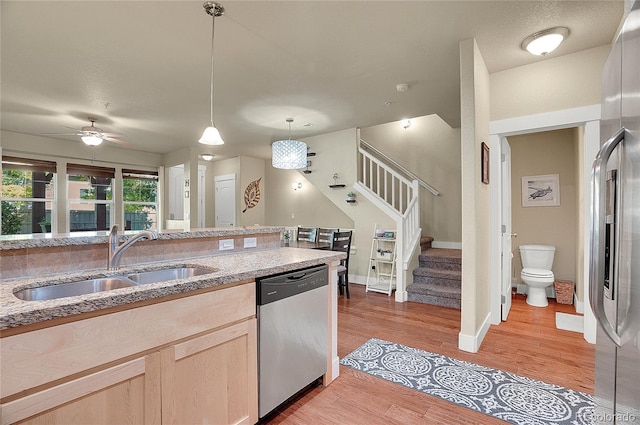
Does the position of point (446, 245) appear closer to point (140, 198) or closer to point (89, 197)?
point (140, 198)

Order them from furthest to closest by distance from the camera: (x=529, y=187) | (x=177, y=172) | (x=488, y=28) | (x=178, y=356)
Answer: (x=177, y=172)
(x=529, y=187)
(x=488, y=28)
(x=178, y=356)

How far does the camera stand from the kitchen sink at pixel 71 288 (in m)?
1.32

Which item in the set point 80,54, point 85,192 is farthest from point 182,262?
point 85,192

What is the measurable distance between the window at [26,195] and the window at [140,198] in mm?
1275

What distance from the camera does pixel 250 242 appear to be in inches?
95.7

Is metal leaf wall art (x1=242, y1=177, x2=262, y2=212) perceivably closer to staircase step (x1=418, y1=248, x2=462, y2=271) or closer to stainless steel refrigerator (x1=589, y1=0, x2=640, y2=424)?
staircase step (x1=418, y1=248, x2=462, y2=271)

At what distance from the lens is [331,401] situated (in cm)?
200

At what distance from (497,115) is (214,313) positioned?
11.1 feet

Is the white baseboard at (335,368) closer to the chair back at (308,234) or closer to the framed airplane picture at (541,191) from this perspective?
the chair back at (308,234)

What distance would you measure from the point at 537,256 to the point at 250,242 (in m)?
3.96

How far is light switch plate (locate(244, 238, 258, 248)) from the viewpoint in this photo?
2.40 m

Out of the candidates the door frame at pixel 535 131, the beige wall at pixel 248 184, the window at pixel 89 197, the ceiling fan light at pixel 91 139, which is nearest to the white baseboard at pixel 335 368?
the door frame at pixel 535 131

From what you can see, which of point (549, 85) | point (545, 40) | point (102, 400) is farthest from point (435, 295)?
point (102, 400)

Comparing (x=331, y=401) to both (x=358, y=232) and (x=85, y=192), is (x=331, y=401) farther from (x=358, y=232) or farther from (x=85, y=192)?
(x=85, y=192)
